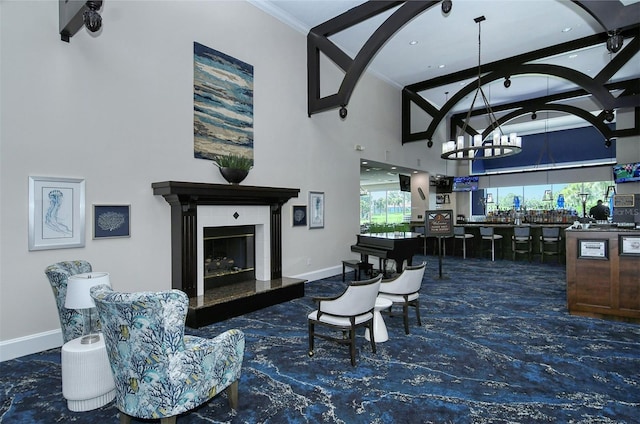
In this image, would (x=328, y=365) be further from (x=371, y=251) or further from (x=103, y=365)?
(x=371, y=251)

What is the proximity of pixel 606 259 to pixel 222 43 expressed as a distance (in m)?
6.45

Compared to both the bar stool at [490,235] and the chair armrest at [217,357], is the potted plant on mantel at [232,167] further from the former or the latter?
the bar stool at [490,235]

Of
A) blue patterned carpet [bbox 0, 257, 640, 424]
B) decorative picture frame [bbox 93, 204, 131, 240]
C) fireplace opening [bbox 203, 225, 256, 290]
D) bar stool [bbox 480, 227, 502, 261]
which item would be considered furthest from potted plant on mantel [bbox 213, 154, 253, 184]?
bar stool [bbox 480, 227, 502, 261]

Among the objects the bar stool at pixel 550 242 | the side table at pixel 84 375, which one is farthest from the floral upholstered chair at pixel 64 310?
the bar stool at pixel 550 242

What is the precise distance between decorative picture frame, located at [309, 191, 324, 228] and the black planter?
217 cm

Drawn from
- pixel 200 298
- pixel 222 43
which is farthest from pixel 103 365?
pixel 222 43

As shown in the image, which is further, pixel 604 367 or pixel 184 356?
pixel 604 367

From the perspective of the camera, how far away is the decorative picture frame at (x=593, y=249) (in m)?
4.71

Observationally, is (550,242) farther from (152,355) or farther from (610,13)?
(152,355)

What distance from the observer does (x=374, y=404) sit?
8.69ft

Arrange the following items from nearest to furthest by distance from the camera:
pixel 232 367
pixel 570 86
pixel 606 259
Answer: pixel 232 367, pixel 606 259, pixel 570 86

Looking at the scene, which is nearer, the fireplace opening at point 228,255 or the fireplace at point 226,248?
the fireplace at point 226,248

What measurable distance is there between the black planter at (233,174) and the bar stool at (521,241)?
815 cm

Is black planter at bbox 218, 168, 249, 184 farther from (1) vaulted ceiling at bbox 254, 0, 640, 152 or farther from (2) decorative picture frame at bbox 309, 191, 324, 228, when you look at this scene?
(1) vaulted ceiling at bbox 254, 0, 640, 152
